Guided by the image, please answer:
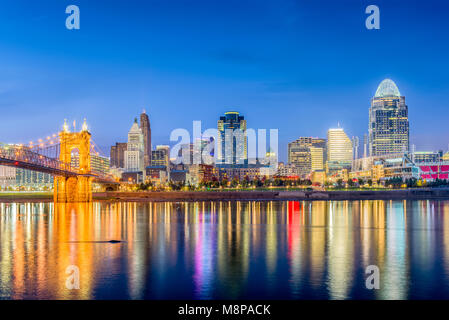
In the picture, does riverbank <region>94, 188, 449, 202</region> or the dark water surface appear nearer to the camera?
the dark water surface

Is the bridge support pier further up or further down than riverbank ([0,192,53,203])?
further up

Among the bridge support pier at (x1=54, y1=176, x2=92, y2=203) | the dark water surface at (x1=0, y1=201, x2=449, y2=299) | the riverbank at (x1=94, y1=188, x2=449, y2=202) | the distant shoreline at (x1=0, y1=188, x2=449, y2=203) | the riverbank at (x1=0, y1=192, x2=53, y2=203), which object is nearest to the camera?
the dark water surface at (x1=0, y1=201, x2=449, y2=299)

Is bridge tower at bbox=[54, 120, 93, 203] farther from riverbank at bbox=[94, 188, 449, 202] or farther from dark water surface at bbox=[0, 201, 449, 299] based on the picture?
dark water surface at bbox=[0, 201, 449, 299]

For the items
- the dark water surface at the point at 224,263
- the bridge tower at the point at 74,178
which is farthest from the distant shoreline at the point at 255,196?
the dark water surface at the point at 224,263

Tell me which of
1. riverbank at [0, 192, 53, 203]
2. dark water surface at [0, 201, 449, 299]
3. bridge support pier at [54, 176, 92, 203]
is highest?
bridge support pier at [54, 176, 92, 203]

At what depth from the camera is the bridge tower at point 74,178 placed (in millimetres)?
78062

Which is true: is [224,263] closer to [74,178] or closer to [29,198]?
[74,178]

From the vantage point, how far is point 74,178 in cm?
7831

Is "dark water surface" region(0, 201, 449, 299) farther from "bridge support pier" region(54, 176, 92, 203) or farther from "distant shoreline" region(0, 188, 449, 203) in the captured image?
"distant shoreline" region(0, 188, 449, 203)

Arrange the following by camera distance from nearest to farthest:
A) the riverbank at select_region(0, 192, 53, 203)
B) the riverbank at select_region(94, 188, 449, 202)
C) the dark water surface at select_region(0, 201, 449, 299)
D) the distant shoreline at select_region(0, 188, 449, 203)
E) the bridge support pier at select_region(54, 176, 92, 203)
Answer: the dark water surface at select_region(0, 201, 449, 299) → the bridge support pier at select_region(54, 176, 92, 203) → the riverbank at select_region(0, 192, 53, 203) → the distant shoreline at select_region(0, 188, 449, 203) → the riverbank at select_region(94, 188, 449, 202)

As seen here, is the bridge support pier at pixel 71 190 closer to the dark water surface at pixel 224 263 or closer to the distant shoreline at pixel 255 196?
the distant shoreline at pixel 255 196

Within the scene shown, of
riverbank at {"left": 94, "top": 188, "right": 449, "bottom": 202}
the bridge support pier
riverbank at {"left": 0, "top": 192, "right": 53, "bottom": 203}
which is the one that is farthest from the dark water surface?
riverbank at {"left": 0, "top": 192, "right": 53, "bottom": 203}

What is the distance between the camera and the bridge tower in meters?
78.1

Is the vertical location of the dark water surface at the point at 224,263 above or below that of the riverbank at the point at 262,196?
above
